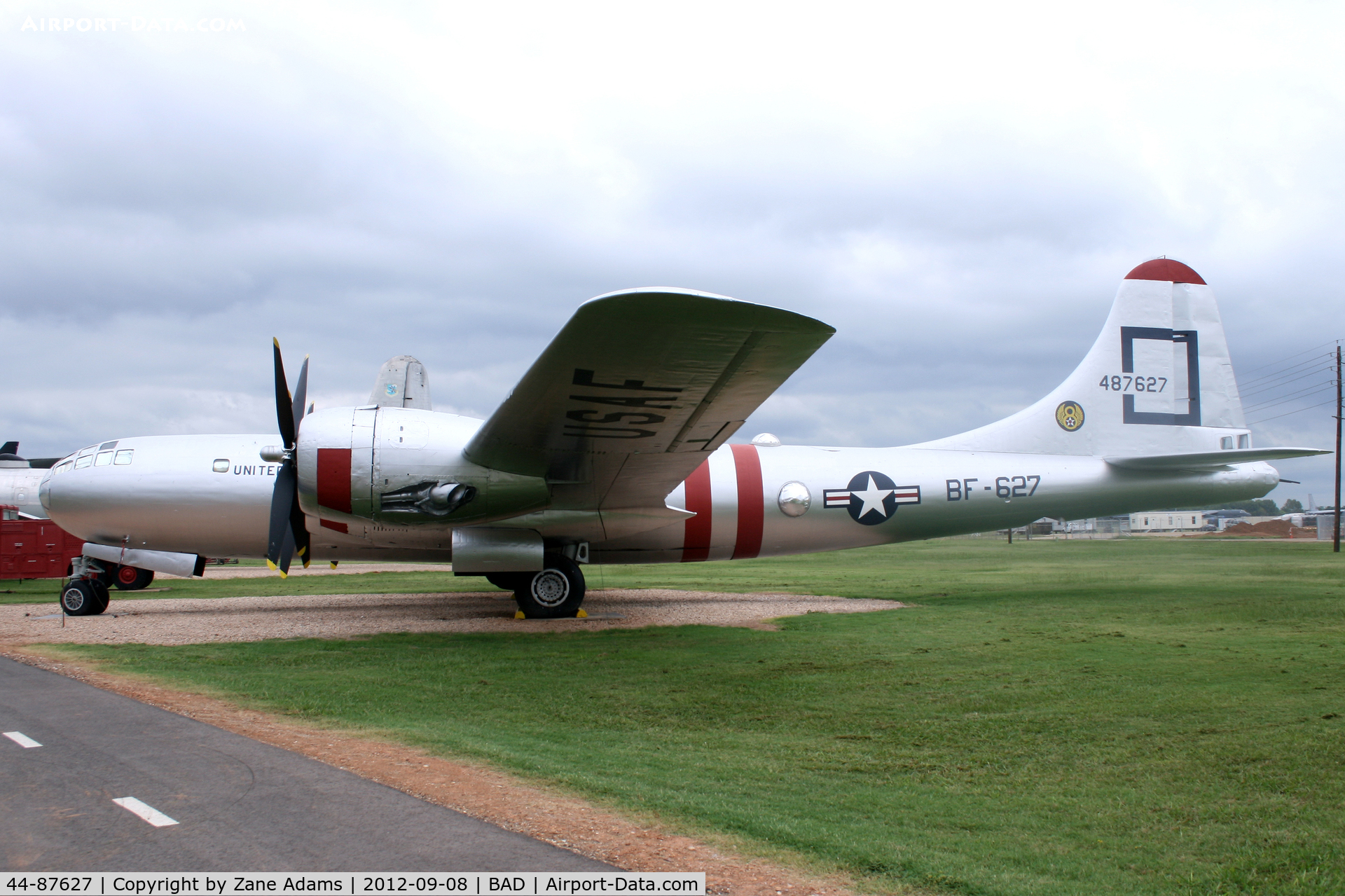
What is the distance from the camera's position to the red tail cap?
1591 centimetres

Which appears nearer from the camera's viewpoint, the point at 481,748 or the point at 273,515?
the point at 481,748

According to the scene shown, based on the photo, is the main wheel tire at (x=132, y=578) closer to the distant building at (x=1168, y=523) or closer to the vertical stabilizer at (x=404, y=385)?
the vertical stabilizer at (x=404, y=385)

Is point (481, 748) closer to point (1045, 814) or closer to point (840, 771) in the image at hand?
point (840, 771)

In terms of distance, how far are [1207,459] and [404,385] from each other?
544 inches

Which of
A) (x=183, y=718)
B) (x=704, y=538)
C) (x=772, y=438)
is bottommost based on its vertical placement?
(x=183, y=718)

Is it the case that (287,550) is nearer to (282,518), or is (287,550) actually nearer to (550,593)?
(282,518)

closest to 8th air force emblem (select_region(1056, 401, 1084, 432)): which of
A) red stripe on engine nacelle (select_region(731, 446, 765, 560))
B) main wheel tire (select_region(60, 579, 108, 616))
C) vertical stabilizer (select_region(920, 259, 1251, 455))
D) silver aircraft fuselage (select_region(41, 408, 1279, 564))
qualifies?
vertical stabilizer (select_region(920, 259, 1251, 455))

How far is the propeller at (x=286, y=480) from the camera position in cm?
1106

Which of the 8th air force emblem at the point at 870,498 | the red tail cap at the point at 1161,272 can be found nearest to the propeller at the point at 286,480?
the 8th air force emblem at the point at 870,498

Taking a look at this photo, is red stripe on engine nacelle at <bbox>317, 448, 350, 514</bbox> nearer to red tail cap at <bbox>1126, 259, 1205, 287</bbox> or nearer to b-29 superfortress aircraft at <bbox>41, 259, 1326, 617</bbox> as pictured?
b-29 superfortress aircraft at <bbox>41, 259, 1326, 617</bbox>

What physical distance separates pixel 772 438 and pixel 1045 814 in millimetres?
11573

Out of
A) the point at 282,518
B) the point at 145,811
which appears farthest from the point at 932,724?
the point at 282,518

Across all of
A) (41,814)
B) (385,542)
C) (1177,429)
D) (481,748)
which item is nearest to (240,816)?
(41,814)

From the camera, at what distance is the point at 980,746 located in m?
5.50
